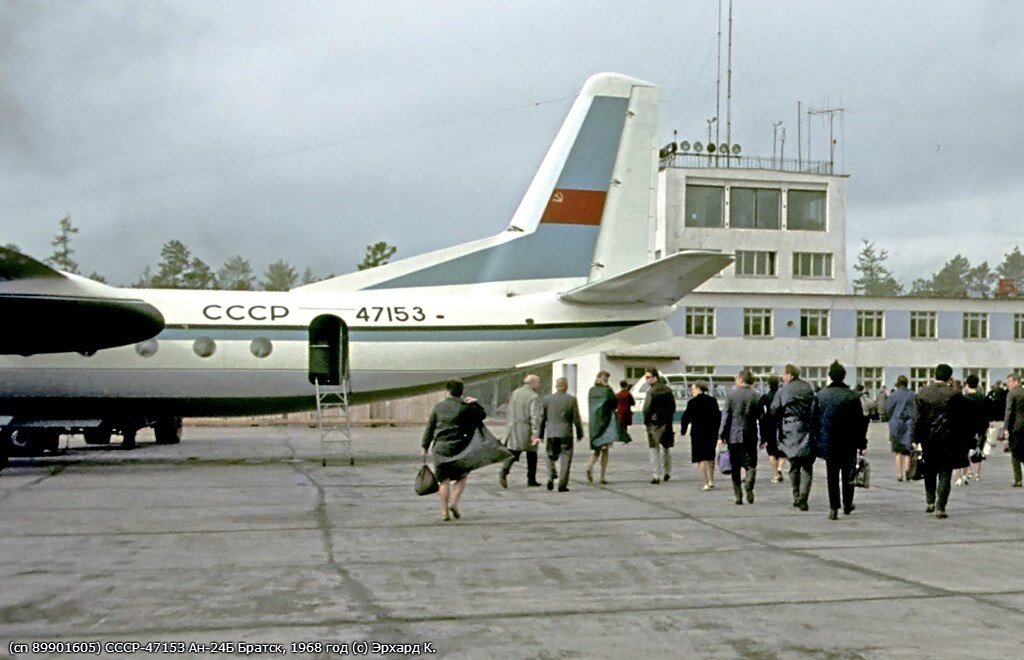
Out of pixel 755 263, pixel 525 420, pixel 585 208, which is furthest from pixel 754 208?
pixel 525 420

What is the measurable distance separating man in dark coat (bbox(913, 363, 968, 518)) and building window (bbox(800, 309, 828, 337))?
45898 millimetres

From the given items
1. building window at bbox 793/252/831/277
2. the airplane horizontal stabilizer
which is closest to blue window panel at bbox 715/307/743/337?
building window at bbox 793/252/831/277

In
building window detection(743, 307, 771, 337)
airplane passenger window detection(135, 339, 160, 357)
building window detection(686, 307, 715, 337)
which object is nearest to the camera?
airplane passenger window detection(135, 339, 160, 357)

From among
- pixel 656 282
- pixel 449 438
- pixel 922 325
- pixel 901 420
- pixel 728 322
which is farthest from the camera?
pixel 922 325

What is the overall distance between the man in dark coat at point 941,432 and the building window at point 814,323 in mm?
45898

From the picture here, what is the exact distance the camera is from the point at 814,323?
58.8m

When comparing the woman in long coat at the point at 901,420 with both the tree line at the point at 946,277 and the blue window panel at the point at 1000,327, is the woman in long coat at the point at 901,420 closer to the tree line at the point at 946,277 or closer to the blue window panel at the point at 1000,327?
the blue window panel at the point at 1000,327

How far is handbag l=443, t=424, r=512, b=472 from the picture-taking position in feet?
43.4

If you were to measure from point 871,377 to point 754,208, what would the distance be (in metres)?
11.3

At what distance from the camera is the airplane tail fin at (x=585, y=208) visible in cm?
2200

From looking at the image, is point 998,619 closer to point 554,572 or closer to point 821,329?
point 554,572

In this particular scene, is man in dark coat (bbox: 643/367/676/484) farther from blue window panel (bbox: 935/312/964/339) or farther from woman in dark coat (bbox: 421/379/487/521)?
blue window panel (bbox: 935/312/964/339)

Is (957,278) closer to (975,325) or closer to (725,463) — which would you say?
(975,325)

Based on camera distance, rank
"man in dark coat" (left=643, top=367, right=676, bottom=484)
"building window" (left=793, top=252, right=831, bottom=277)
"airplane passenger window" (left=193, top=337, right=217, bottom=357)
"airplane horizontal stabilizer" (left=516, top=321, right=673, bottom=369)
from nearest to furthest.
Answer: "man in dark coat" (left=643, top=367, right=676, bottom=484) → "airplane passenger window" (left=193, top=337, right=217, bottom=357) → "airplane horizontal stabilizer" (left=516, top=321, right=673, bottom=369) → "building window" (left=793, top=252, right=831, bottom=277)
